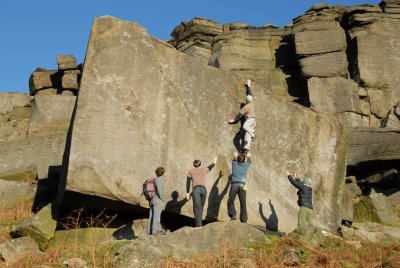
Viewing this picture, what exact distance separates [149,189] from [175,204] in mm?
1295

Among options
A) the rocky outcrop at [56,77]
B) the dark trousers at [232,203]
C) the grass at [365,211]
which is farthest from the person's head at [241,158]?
the rocky outcrop at [56,77]

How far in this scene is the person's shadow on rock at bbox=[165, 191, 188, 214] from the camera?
492 inches

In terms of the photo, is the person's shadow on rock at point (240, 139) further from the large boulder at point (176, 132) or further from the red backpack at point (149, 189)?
the red backpack at point (149, 189)

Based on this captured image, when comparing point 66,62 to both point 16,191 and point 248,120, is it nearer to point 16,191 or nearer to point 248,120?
point 16,191

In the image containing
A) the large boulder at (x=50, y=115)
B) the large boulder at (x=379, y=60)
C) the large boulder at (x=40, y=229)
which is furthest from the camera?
the large boulder at (x=379, y=60)

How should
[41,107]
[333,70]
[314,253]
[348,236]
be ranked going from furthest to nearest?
[333,70] → [41,107] → [348,236] → [314,253]

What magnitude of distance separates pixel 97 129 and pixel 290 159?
470cm

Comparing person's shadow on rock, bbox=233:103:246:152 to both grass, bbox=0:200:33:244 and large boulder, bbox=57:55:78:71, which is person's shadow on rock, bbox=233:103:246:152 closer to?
grass, bbox=0:200:33:244

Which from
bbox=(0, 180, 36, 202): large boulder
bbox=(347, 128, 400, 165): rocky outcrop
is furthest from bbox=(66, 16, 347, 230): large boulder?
bbox=(347, 128, 400, 165): rocky outcrop

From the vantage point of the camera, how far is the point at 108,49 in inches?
511

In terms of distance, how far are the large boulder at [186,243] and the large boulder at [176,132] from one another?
248 cm

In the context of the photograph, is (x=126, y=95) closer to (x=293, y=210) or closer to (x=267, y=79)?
(x=293, y=210)

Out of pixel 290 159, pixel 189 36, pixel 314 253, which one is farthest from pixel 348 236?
pixel 189 36

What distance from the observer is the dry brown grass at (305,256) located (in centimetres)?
888
